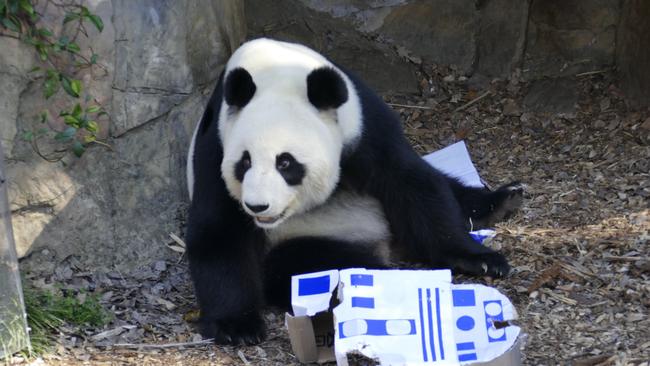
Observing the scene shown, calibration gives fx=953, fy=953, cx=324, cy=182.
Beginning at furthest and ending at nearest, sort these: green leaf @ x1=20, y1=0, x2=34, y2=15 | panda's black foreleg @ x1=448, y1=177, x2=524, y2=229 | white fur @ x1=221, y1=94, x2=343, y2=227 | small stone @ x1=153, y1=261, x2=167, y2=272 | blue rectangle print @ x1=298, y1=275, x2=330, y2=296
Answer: panda's black foreleg @ x1=448, y1=177, x2=524, y2=229 → small stone @ x1=153, y1=261, x2=167, y2=272 → green leaf @ x1=20, y1=0, x2=34, y2=15 → white fur @ x1=221, y1=94, x2=343, y2=227 → blue rectangle print @ x1=298, y1=275, x2=330, y2=296

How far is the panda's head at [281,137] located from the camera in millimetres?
4398

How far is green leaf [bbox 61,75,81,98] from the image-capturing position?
501 centimetres

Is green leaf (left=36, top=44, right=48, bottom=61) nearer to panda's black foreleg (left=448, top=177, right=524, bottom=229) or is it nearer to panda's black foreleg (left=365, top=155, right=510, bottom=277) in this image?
panda's black foreleg (left=365, top=155, right=510, bottom=277)

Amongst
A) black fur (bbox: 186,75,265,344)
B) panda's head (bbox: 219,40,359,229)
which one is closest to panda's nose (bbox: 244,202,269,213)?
panda's head (bbox: 219,40,359,229)

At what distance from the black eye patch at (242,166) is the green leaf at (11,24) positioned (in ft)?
4.57

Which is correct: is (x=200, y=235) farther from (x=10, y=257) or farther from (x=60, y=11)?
(x=60, y=11)

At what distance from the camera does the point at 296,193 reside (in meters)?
4.58

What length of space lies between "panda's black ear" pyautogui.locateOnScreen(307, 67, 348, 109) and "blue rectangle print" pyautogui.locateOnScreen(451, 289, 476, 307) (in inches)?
44.5

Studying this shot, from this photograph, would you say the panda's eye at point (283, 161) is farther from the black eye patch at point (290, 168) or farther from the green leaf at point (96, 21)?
the green leaf at point (96, 21)

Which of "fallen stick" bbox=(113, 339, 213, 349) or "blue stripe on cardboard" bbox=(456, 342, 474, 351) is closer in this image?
"blue stripe on cardboard" bbox=(456, 342, 474, 351)

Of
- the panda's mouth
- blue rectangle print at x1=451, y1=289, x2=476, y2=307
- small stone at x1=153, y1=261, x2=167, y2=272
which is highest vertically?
the panda's mouth

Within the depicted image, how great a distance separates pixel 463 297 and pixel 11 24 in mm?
2649

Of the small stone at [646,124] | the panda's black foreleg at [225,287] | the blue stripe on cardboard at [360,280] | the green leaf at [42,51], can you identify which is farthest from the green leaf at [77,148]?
the small stone at [646,124]

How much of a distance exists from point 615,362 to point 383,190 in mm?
1706
